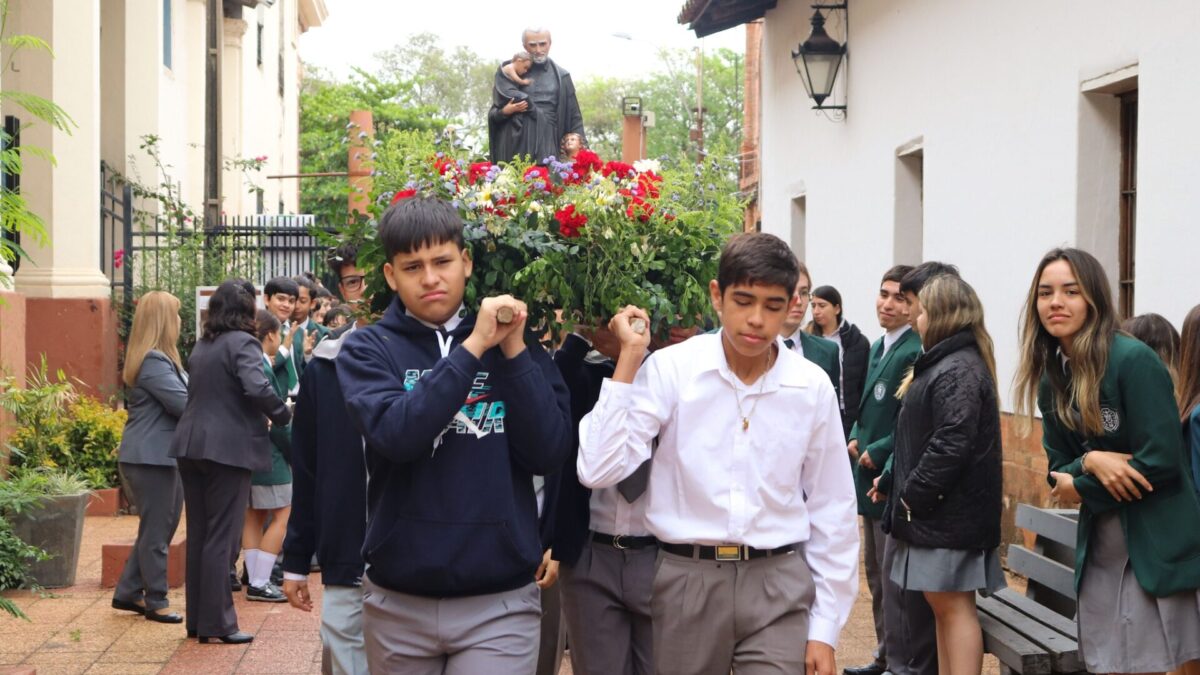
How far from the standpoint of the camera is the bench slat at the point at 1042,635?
6.00 meters

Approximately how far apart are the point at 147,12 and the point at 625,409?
630 inches

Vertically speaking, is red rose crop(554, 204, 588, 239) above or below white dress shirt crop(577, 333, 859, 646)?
above

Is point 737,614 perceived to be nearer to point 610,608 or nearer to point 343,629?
point 610,608

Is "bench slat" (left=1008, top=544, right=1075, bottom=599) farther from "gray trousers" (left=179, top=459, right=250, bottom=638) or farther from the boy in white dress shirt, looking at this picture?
"gray trousers" (left=179, top=459, right=250, bottom=638)

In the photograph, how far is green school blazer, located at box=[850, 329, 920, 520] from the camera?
7797mm

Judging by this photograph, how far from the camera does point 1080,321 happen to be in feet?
18.0

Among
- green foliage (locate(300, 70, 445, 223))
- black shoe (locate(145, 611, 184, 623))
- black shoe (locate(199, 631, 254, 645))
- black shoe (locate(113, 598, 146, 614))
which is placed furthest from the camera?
green foliage (locate(300, 70, 445, 223))

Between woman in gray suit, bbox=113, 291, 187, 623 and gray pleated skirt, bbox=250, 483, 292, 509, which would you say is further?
gray pleated skirt, bbox=250, 483, 292, 509

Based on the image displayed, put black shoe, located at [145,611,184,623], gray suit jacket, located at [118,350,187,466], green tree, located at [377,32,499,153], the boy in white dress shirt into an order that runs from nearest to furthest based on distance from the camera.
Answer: the boy in white dress shirt
gray suit jacket, located at [118,350,187,466]
black shoe, located at [145,611,184,623]
green tree, located at [377,32,499,153]

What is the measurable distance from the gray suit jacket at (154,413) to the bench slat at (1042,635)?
15.4ft

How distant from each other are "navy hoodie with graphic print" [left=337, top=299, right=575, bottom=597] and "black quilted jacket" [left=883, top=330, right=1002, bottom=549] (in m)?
2.72

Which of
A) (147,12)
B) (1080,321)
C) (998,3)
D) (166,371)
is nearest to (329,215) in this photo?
(1080,321)

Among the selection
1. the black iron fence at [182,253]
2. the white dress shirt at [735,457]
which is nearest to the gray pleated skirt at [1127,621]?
the white dress shirt at [735,457]

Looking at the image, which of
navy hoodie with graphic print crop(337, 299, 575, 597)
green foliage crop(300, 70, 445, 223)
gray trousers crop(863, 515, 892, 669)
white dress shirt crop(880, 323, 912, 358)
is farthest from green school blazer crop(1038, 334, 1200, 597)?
green foliage crop(300, 70, 445, 223)
